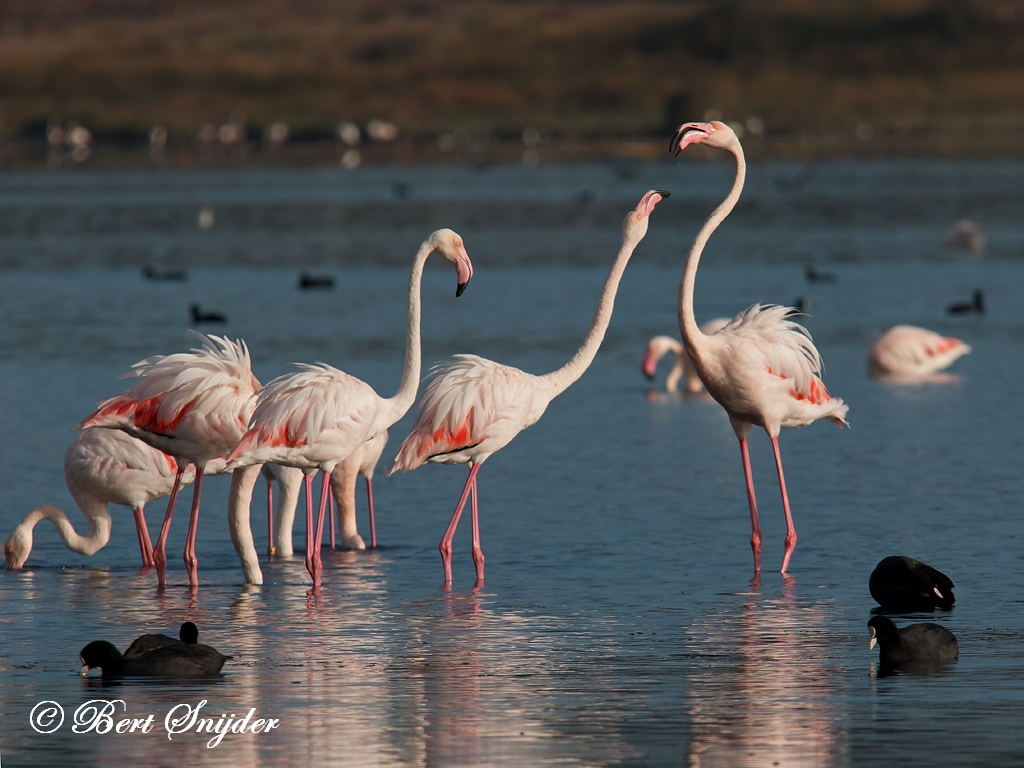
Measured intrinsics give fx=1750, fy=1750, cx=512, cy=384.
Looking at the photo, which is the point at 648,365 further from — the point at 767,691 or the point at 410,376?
the point at 767,691

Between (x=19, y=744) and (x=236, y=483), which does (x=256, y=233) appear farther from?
(x=19, y=744)

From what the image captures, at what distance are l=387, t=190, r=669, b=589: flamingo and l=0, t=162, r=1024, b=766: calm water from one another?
2.40 feet

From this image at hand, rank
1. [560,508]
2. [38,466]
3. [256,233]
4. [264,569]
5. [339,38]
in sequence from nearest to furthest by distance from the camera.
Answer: [264,569]
[560,508]
[38,466]
[256,233]
[339,38]

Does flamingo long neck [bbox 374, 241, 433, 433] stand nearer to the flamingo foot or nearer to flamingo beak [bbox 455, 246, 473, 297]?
flamingo beak [bbox 455, 246, 473, 297]

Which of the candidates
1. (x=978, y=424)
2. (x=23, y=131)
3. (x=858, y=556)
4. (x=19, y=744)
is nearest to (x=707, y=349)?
(x=858, y=556)

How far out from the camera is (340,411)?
31.7 feet

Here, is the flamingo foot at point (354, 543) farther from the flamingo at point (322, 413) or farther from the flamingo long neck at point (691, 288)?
the flamingo long neck at point (691, 288)

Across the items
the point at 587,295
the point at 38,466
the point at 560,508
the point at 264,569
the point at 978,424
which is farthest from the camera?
the point at 587,295

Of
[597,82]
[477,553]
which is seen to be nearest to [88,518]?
[477,553]

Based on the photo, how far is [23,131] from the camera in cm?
11325

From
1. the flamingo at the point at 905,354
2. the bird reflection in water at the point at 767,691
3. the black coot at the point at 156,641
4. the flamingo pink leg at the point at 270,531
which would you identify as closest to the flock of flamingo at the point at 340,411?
the flamingo pink leg at the point at 270,531

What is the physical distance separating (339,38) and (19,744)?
131554 millimetres

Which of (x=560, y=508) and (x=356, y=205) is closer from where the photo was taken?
(x=560, y=508)

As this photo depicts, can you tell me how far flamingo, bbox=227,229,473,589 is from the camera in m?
9.52
